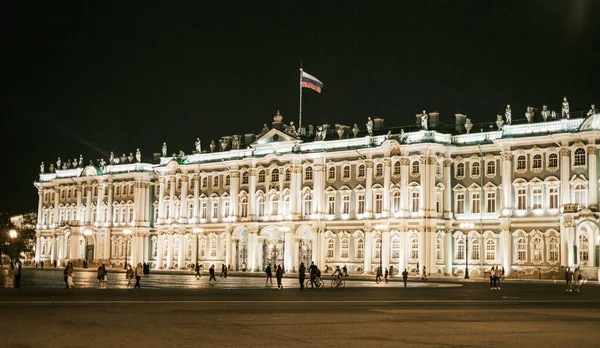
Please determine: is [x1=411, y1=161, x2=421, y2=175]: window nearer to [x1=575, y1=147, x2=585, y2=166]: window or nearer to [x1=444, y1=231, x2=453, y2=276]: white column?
[x1=444, y1=231, x2=453, y2=276]: white column

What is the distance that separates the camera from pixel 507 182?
7900cm

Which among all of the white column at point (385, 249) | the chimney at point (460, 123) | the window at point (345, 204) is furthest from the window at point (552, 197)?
the window at point (345, 204)

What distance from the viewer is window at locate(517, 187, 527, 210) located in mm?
78438

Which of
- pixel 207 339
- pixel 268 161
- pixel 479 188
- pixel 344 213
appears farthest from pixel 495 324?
pixel 268 161

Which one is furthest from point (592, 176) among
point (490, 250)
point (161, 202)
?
point (161, 202)

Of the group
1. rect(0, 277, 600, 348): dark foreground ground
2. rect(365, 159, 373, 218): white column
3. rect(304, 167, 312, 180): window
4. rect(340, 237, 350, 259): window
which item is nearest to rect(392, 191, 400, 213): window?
rect(365, 159, 373, 218): white column

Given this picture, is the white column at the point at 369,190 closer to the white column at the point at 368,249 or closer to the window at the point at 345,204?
the white column at the point at 368,249

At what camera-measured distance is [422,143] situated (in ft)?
273

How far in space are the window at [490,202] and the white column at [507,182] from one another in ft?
7.45

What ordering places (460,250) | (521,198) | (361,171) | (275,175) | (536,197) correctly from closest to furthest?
(536,197) < (521,198) < (460,250) < (361,171) < (275,175)

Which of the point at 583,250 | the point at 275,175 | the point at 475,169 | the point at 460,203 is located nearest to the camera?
the point at 583,250

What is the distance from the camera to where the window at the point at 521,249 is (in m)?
77.8

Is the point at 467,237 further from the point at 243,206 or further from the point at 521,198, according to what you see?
the point at 243,206

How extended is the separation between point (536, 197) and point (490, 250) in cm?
687
